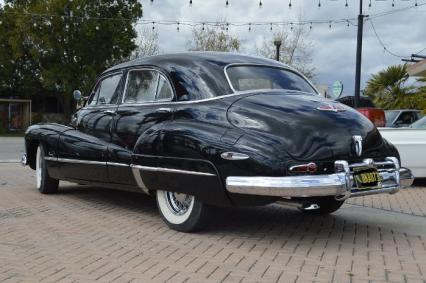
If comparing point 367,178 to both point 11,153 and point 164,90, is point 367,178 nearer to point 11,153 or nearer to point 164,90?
point 164,90

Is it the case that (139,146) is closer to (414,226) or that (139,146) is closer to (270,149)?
(270,149)

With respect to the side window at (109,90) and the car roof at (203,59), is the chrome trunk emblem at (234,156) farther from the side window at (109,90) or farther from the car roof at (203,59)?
the side window at (109,90)

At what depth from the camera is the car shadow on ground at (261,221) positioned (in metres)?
6.07

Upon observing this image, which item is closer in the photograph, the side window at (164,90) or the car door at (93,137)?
the side window at (164,90)

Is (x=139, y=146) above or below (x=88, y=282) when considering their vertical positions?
above

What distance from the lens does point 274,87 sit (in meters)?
6.26

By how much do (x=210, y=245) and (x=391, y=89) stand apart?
27.7 m

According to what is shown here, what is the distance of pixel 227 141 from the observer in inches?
210

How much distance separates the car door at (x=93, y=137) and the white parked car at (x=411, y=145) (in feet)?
15.8

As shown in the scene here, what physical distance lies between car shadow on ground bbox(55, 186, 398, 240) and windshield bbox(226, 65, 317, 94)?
1.41 meters

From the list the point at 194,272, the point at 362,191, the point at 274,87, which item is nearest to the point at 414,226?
the point at 362,191

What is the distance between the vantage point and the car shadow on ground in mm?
6066

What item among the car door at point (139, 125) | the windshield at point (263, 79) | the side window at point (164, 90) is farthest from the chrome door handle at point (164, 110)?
the windshield at point (263, 79)

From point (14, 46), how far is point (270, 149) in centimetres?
3548
